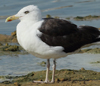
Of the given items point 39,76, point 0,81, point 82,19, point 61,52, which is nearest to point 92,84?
point 61,52

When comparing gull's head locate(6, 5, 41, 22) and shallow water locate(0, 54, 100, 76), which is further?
shallow water locate(0, 54, 100, 76)

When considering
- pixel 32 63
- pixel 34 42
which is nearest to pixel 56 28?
pixel 34 42

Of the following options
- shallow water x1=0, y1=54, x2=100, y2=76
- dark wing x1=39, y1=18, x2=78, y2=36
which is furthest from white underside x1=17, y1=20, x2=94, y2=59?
shallow water x1=0, y1=54, x2=100, y2=76

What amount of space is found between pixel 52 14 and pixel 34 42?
9.69 metres

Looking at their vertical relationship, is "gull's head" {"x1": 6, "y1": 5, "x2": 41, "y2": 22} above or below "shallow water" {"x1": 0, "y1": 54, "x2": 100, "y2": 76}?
above

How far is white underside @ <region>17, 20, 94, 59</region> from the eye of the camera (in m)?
7.66

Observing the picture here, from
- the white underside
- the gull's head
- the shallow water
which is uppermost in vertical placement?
the gull's head

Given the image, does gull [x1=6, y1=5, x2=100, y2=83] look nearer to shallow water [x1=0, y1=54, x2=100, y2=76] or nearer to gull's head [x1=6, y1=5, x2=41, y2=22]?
gull's head [x1=6, y1=5, x2=41, y2=22]

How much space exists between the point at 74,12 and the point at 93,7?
1143 millimetres

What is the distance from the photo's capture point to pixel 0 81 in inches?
335

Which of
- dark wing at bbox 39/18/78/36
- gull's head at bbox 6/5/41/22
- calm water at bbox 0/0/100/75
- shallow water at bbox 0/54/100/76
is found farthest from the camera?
calm water at bbox 0/0/100/75

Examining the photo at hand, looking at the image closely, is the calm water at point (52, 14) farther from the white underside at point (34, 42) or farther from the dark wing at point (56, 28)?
the dark wing at point (56, 28)

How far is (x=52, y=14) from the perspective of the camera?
17.2 m

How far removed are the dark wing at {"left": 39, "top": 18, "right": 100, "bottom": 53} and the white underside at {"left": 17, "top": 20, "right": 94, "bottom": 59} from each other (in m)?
0.09
